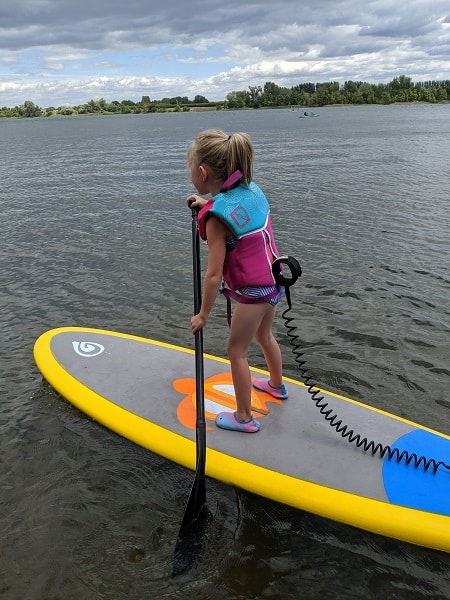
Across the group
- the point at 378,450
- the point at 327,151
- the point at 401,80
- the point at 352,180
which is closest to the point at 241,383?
the point at 378,450

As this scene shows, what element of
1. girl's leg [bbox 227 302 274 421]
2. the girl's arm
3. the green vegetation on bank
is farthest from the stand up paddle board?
the green vegetation on bank

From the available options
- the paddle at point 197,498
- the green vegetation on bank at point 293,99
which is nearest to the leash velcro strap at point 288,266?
the paddle at point 197,498

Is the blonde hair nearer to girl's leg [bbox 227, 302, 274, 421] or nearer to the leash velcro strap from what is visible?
the leash velcro strap

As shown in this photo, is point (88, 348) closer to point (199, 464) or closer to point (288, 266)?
point (199, 464)

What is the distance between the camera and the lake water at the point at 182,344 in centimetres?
368

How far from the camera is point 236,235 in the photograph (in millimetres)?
3742

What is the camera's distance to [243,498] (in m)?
4.33

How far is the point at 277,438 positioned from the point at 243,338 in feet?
3.23

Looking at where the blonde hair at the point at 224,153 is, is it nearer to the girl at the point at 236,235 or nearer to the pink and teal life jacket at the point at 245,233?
the girl at the point at 236,235

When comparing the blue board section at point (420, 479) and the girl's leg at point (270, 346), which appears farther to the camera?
the girl's leg at point (270, 346)

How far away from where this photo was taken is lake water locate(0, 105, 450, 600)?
145 inches

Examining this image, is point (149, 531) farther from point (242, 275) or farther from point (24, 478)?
point (242, 275)

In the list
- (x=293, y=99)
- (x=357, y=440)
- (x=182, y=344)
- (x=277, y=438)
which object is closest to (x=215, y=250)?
(x=277, y=438)

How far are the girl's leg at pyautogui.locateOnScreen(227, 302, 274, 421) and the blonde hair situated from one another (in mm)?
988
